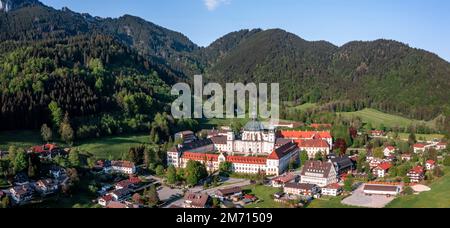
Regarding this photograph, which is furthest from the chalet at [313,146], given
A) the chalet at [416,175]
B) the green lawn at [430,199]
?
the green lawn at [430,199]

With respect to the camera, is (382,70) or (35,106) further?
(382,70)

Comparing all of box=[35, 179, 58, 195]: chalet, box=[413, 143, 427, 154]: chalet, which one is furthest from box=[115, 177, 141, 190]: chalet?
box=[413, 143, 427, 154]: chalet

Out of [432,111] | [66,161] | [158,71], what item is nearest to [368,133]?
[432,111]

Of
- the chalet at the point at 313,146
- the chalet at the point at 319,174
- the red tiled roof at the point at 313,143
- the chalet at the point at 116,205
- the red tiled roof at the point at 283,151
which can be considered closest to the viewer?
the chalet at the point at 116,205

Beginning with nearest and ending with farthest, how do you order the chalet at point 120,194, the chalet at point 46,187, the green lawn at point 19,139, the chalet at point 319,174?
the chalet at point 46,187
the chalet at point 120,194
the chalet at point 319,174
the green lawn at point 19,139

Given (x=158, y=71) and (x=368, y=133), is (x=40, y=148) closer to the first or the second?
(x=368, y=133)

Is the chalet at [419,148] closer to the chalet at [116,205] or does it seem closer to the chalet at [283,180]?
the chalet at [283,180]

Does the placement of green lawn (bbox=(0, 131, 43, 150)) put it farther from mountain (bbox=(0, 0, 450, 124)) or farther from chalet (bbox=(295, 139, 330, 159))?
mountain (bbox=(0, 0, 450, 124))
